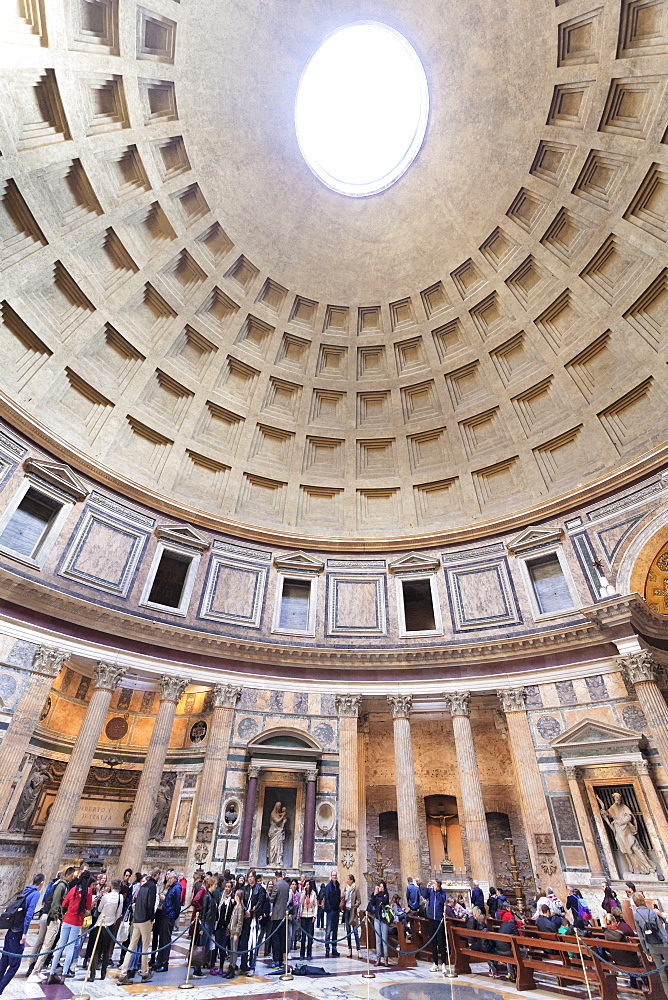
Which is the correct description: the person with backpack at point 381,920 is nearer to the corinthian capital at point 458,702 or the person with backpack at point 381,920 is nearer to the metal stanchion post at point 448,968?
the metal stanchion post at point 448,968

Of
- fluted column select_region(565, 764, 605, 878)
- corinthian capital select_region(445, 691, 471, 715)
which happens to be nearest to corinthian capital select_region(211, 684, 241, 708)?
corinthian capital select_region(445, 691, 471, 715)

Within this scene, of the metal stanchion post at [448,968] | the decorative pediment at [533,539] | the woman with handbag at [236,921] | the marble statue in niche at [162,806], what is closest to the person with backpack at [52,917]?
the woman with handbag at [236,921]

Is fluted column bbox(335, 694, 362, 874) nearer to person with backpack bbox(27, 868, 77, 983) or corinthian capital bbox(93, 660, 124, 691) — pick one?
corinthian capital bbox(93, 660, 124, 691)

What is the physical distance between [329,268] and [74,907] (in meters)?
24.1

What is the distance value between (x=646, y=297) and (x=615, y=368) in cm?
275

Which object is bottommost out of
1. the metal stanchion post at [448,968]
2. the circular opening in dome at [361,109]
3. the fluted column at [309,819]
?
the metal stanchion post at [448,968]

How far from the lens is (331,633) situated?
21578 mm

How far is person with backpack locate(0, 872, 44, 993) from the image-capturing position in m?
6.70

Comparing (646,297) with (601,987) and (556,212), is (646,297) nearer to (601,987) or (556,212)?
(556,212)

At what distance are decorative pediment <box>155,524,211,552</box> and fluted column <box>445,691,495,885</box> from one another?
11597 millimetres

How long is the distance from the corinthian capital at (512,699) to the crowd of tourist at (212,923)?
634 cm

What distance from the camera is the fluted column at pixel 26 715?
14.3m

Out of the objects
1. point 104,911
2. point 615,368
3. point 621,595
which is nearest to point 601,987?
point 104,911

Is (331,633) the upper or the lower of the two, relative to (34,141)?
lower
